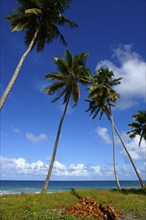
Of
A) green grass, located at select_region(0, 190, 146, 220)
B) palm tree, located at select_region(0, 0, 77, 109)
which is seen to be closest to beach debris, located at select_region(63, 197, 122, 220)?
green grass, located at select_region(0, 190, 146, 220)

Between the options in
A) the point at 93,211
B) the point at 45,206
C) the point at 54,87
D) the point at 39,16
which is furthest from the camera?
the point at 54,87

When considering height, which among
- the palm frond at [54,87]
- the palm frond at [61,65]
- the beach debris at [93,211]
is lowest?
the beach debris at [93,211]

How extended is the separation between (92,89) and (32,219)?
87.6 feet

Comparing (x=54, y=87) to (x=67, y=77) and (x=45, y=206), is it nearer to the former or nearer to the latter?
(x=67, y=77)

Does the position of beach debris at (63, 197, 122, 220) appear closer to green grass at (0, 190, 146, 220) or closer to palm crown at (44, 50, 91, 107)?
green grass at (0, 190, 146, 220)

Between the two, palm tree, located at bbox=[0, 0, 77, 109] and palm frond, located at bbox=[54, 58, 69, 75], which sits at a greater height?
palm frond, located at bbox=[54, 58, 69, 75]

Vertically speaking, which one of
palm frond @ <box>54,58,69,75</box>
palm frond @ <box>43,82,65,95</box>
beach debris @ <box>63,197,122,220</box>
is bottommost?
beach debris @ <box>63,197,122,220</box>

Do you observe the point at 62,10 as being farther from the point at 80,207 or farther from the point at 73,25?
the point at 80,207

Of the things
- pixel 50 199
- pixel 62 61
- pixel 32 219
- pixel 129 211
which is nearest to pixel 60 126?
pixel 62 61

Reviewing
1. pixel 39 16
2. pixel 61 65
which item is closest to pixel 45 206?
pixel 39 16

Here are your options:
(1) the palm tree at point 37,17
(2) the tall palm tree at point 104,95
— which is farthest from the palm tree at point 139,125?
(1) the palm tree at point 37,17

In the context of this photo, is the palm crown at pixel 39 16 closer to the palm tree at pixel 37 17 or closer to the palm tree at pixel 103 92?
the palm tree at pixel 37 17

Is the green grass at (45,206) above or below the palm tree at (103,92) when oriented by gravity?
below

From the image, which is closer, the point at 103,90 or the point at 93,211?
the point at 93,211
